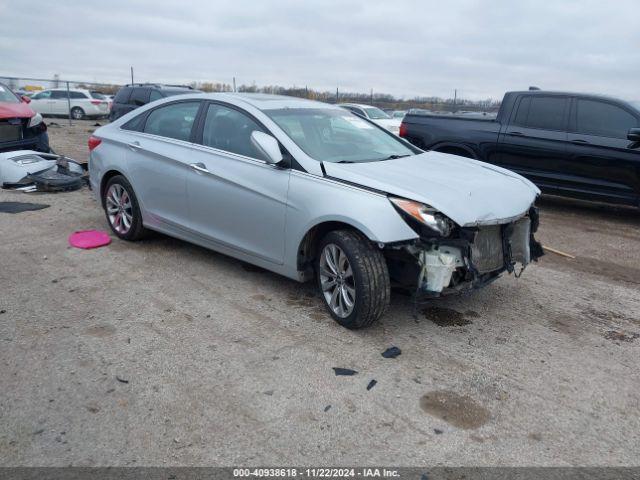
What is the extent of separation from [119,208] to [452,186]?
3702mm

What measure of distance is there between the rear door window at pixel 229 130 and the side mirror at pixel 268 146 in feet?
0.68

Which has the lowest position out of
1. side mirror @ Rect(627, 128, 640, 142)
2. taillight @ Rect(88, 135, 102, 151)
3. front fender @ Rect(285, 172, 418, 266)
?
front fender @ Rect(285, 172, 418, 266)

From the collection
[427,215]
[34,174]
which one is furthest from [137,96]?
[427,215]

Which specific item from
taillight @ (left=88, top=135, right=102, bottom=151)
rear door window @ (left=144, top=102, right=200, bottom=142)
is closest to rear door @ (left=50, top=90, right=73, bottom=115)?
taillight @ (left=88, top=135, right=102, bottom=151)

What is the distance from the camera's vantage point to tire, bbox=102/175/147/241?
18.6 ft

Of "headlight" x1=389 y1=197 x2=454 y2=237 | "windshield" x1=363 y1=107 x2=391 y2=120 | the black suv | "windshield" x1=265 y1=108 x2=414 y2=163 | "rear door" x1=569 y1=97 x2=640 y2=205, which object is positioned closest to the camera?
"headlight" x1=389 y1=197 x2=454 y2=237

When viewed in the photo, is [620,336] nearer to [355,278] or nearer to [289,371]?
[355,278]

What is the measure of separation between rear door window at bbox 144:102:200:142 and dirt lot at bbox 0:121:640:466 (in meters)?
1.29

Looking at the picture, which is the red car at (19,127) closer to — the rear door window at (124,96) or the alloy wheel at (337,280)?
the rear door window at (124,96)

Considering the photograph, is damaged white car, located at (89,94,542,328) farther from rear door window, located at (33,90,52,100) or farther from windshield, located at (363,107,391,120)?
rear door window, located at (33,90,52,100)

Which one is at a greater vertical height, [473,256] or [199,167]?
[199,167]

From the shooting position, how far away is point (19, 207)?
292 inches

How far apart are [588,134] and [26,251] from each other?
742cm

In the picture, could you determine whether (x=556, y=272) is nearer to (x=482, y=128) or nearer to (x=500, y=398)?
(x=500, y=398)
